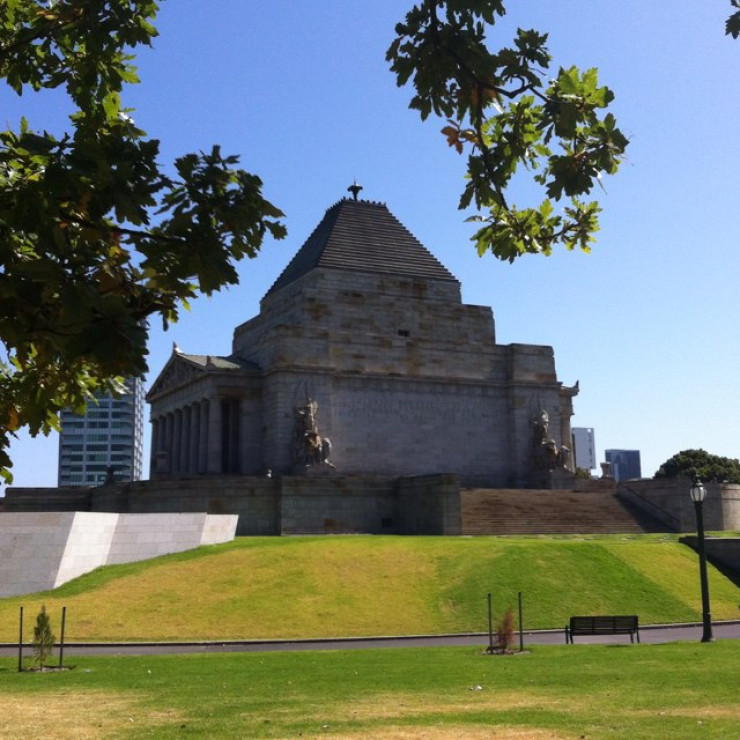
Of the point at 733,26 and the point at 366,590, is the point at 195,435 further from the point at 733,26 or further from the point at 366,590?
the point at 733,26

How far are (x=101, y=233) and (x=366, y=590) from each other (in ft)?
83.2

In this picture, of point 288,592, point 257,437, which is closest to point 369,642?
point 288,592

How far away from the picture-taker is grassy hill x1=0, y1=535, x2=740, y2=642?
2752 centimetres

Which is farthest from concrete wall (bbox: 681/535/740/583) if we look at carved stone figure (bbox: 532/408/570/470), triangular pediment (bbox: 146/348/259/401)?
triangular pediment (bbox: 146/348/259/401)

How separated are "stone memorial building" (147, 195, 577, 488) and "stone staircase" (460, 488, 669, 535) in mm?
7977

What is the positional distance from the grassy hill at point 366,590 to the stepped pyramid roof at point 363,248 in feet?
91.3

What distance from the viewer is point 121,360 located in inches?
224

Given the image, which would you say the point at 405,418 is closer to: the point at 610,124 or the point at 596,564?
the point at 596,564

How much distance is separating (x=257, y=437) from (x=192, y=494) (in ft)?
34.7

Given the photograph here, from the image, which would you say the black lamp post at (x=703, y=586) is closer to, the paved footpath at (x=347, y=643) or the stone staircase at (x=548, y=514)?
the paved footpath at (x=347, y=643)

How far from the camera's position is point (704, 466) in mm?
86875

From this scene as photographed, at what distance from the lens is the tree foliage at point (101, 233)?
5.68 m

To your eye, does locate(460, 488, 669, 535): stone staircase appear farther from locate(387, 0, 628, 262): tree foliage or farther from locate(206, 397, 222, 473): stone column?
locate(387, 0, 628, 262): tree foliage

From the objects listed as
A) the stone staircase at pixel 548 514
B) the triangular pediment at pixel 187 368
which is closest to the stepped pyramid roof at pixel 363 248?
the triangular pediment at pixel 187 368
